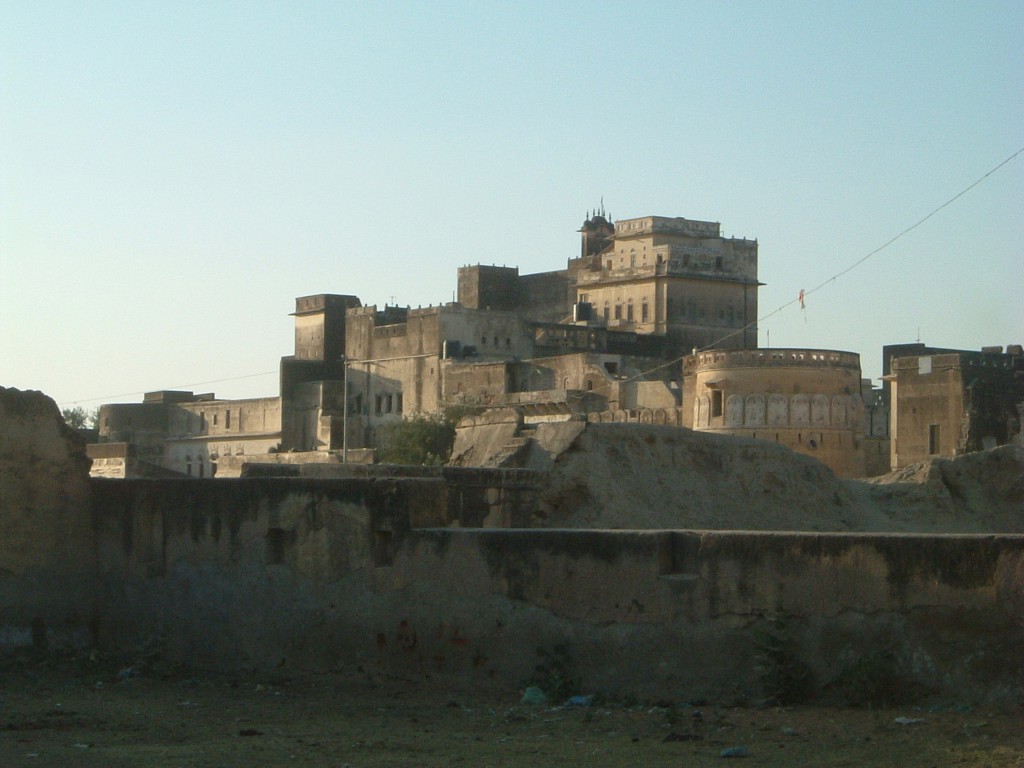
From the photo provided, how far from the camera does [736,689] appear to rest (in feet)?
29.3

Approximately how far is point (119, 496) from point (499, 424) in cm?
357

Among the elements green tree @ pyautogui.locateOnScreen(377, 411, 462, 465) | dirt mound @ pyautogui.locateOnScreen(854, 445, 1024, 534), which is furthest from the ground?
green tree @ pyautogui.locateOnScreen(377, 411, 462, 465)

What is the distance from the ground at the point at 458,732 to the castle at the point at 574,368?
3634 centimetres

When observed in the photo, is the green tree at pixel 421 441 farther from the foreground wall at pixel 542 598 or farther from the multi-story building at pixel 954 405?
the foreground wall at pixel 542 598

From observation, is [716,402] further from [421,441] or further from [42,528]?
[42,528]

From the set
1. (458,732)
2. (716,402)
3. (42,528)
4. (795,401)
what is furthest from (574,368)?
(458,732)

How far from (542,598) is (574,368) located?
50129 mm

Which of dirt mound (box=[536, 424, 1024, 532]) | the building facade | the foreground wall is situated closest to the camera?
the foreground wall

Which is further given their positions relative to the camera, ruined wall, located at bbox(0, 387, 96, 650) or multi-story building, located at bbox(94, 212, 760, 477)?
multi-story building, located at bbox(94, 212, 760, 477)

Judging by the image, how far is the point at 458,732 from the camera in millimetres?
8648

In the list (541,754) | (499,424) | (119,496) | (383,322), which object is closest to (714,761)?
(541,754)

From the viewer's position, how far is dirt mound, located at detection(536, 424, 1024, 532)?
43.1ft

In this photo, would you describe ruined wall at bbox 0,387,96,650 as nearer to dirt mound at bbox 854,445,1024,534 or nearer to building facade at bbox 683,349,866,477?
dirt mound at bbox 854,445,1024,534

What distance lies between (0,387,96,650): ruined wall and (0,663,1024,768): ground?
1708 millimetres
